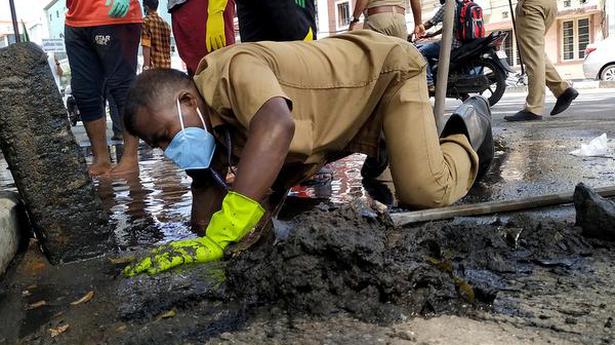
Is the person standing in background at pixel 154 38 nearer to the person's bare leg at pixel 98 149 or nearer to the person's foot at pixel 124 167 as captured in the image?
the person's bare leg at pixel 98 149

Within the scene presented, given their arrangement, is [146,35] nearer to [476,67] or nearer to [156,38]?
[156,38]

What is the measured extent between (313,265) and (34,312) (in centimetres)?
76

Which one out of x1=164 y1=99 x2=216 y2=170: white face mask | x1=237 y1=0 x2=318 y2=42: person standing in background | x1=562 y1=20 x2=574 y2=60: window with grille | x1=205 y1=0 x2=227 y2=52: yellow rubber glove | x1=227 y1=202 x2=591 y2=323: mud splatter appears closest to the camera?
x1=227 y1=202 x2=591 y2=323: mud splatter

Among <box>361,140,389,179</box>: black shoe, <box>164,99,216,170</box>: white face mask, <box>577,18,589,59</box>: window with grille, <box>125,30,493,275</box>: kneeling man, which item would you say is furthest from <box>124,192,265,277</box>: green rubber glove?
<box>577,18,589,59</box>: window with grille

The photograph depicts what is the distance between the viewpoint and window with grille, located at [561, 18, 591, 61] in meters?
24.6

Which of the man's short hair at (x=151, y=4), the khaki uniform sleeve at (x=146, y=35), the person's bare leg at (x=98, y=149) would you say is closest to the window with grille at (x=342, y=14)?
the man's short hair at (x=151, y=4)

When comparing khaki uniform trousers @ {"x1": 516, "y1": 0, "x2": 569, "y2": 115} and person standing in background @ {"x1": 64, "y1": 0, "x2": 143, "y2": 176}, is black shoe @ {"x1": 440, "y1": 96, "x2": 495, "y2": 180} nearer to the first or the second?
person standing in background @ {"x1": 64, "y1": 0, "x2": 143, "y2": 176}

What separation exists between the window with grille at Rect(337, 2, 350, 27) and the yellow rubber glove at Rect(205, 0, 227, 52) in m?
30.5

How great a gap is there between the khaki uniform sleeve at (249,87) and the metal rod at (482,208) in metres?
0.62

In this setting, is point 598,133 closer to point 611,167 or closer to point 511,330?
point 611,167

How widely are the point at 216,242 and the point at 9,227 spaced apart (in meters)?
0.73

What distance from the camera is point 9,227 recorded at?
194cm

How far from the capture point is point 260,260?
5.01ft

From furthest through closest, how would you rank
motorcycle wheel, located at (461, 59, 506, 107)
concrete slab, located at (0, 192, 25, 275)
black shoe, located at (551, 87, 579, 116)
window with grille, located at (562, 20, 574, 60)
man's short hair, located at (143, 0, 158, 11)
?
window with grille, located at (562, 20, 574, 60), motorcycle wheel, located at (461, 59, 506, 107), man's short hair, located at (143, 0, 158, 11), black shoe, located at (551, 87, 579, 116), concrete slab, located at (0, 192, 25, 275)
